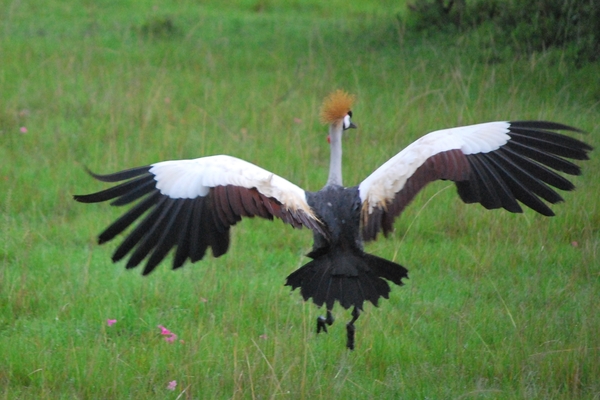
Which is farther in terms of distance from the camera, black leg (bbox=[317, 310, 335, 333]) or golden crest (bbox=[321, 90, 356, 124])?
golden crest (bbox=[321, 90, 356, 124])

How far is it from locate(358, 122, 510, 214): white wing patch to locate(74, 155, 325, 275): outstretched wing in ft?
1.14

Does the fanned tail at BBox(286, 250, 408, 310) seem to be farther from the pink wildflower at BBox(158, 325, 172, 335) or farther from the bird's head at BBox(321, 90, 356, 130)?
the bird's head at BBox(321, 90, 356, 130)

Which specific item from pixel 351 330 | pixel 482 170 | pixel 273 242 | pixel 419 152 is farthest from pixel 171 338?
pixel 482 170

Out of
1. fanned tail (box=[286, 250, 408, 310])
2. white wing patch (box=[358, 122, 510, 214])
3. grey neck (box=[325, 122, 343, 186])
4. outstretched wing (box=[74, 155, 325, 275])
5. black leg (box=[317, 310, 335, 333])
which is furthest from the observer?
grey neck (box=[325, 122, 343, 186])

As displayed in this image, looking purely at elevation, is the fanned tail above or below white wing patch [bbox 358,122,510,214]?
below

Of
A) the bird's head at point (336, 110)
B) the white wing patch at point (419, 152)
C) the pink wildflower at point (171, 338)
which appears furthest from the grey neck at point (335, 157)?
the pink wildflower at point (171, 338)

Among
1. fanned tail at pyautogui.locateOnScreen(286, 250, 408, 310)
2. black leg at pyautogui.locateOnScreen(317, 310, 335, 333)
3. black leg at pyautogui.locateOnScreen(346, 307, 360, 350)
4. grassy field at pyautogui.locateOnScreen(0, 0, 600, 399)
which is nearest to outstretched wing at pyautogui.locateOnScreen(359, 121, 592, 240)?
fanned tail at pyautogui.locateOnScreen(286, 250, 408, 310)

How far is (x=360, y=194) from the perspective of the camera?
4.14m

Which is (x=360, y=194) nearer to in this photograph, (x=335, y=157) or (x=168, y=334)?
(x=335, y=157)

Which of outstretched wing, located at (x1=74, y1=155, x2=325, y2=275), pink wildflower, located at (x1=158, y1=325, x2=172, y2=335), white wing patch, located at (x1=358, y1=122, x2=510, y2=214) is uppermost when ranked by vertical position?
white wing patch, located at (x1=358, y1=122, x2=510, y2=214)

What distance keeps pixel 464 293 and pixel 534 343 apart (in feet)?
2.35

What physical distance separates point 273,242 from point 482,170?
2005 mm

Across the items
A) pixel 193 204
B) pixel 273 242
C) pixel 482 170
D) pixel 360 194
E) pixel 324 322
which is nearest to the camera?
pixel 193 204

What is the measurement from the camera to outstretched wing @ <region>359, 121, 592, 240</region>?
3.87 meters
